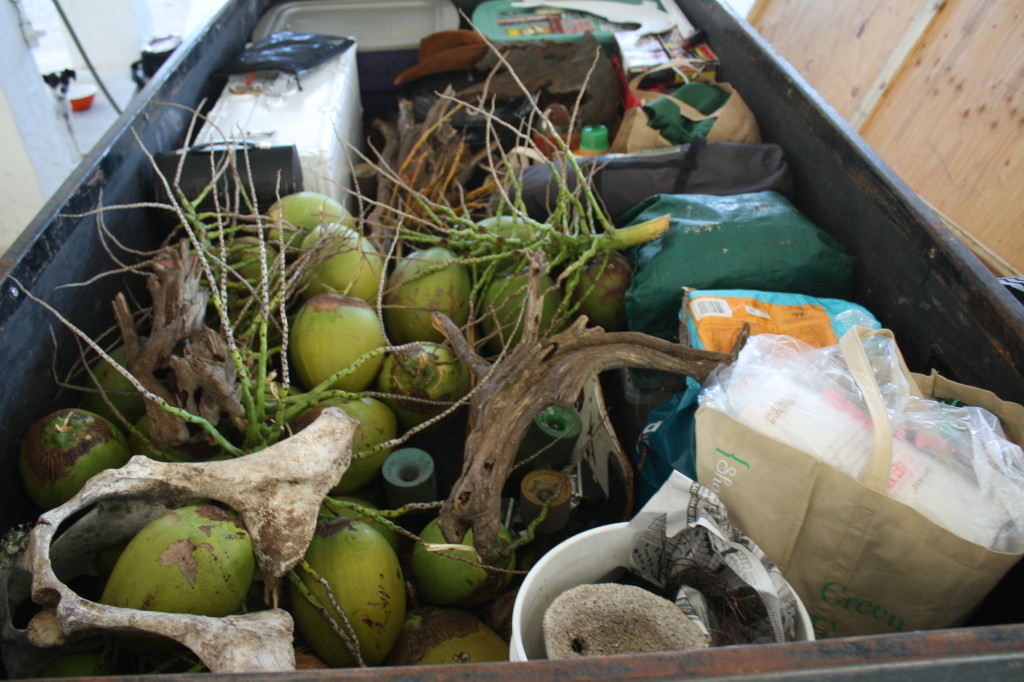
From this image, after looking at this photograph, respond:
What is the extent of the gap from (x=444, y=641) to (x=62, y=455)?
2.76 ft

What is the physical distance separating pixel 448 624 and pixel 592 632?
1.38 ft

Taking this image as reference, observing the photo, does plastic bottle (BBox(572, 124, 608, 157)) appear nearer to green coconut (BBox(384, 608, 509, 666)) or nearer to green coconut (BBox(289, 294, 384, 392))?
green coconut (BBox(289, 294, 384, 392))

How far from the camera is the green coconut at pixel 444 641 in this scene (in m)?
1.24

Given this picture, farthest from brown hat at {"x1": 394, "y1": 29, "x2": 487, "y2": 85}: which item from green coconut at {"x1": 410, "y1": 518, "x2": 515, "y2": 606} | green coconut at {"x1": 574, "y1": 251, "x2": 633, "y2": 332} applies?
green coconut at {"x1": 410, "y1": 518, "x2": 515, "y2": 606}

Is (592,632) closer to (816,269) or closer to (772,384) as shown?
(772,384)

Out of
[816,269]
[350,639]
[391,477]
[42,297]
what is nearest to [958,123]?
[816,269]

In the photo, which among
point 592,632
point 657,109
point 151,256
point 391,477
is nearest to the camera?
point 592,632

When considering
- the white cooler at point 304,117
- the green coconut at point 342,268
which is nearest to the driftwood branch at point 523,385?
the green coconut at point 342,268

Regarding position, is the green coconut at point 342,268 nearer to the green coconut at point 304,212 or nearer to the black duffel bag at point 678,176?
the green coconut at point 304,212

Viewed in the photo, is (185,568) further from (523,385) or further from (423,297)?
(423,297)

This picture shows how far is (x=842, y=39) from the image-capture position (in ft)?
12.0

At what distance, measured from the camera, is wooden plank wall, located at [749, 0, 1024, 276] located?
264cm

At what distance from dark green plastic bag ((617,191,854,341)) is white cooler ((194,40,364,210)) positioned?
1.13 m

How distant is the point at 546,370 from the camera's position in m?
1.31
